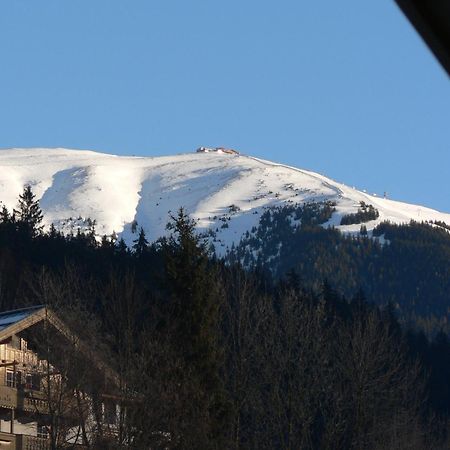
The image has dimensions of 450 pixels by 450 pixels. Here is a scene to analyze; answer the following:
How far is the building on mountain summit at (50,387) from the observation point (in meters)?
31.1

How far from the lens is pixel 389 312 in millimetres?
82000

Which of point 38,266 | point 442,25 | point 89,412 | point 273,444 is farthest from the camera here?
point 38,266

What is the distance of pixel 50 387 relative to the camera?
32.5m

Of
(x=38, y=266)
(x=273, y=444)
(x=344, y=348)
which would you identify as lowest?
(x=273, y=444)

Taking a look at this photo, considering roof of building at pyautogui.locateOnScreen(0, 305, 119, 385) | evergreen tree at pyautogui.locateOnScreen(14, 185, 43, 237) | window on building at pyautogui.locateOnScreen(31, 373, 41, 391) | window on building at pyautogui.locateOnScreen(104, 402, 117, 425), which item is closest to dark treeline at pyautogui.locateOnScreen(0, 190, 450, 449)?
roof of building at pyautogui.locateOnScreen(0, 305, 119, 385)

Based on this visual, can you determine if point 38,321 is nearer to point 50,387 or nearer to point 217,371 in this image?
point 50,387

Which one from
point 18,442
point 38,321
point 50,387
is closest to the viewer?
point 50,387

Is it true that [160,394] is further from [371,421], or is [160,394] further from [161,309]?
[371,421]

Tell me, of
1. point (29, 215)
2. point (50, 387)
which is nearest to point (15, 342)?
point (50, 387)

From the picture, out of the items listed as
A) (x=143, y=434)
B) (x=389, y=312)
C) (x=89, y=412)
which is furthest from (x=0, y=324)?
(x=389, y=312)

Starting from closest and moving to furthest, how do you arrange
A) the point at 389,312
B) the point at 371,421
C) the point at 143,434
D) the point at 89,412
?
the point at 143,434 < the point at 89,412 < the point at 371,421 < the point at 389,312

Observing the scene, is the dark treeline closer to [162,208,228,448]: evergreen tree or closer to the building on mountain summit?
[162,208,228,448]: evergreen tree

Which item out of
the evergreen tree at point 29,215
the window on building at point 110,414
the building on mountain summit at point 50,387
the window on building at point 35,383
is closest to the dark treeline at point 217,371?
the building on mountain summit at point 50,387

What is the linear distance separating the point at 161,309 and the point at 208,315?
1662mm
